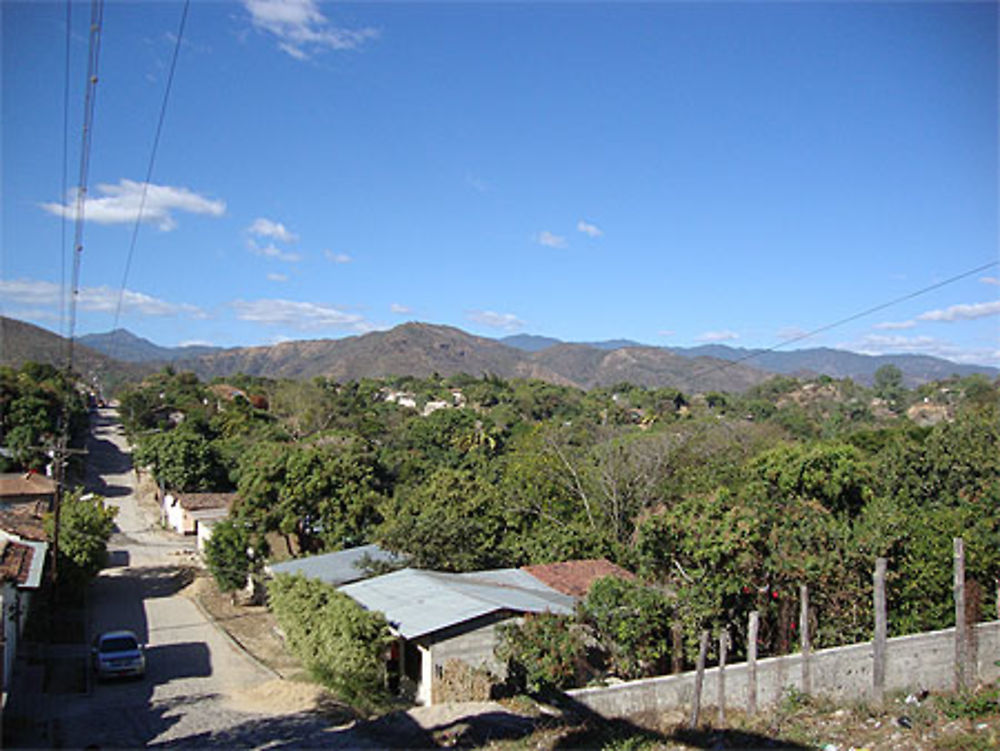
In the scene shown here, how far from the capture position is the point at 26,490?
122ft

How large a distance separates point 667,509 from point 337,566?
369 inches

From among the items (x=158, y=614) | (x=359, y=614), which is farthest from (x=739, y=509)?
(x=158, y=614)

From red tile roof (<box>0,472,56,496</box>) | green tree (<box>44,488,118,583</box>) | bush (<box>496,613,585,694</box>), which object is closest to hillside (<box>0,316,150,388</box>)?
red tile roof (<box>0,472,56,496</box>)

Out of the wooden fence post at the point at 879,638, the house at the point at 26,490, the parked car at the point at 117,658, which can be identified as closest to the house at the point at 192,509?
the house at the point at 26,490

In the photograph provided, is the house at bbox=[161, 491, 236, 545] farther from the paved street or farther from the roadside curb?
the roadside curb

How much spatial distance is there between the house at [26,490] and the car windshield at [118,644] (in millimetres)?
21984

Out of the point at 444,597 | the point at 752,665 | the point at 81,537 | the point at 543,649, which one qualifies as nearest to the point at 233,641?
the point at 81,537

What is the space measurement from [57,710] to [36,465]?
37.4 meters

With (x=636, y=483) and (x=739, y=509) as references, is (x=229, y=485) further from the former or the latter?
(x=739, y=509)

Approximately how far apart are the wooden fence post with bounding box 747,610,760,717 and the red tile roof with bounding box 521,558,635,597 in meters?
4.73

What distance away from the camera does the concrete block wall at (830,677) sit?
40.1 ft

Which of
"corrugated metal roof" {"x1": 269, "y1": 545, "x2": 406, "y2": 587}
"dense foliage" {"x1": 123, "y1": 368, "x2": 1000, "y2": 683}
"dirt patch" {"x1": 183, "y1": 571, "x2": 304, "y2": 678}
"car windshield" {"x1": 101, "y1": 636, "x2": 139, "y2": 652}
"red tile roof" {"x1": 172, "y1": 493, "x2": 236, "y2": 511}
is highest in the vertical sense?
"dense foliage" {"x1": 123, "y1": 368, "x2": 1000, "y2": 683}

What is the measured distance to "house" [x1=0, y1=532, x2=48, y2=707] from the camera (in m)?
13.8

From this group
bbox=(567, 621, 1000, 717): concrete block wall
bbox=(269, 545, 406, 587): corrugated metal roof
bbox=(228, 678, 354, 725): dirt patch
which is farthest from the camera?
bbox=(269, 545, 406, 587): corrugated metal roof
